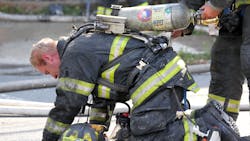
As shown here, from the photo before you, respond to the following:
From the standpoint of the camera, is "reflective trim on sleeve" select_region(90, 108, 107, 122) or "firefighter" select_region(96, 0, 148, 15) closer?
"firefighter" select_region(96, 0, 148, 15)

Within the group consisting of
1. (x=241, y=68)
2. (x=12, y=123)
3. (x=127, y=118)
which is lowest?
(x=12, y=123)

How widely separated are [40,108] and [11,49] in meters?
3.31

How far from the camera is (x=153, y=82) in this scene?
143 inches

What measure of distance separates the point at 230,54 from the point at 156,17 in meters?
1.06

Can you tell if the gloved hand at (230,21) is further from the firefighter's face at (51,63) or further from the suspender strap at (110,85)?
the firefighter's face at (51,63)

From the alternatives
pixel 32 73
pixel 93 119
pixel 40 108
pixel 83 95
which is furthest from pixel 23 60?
pixel 83 95

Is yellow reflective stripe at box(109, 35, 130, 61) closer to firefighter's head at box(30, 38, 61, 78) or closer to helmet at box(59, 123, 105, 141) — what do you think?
firefighter's head at box(30, 38, 61, 78)

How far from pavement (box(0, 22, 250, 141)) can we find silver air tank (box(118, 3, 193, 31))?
1377 mm

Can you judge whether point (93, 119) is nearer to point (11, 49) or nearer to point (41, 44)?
point (41, 44)

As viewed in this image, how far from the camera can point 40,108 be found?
4965mm

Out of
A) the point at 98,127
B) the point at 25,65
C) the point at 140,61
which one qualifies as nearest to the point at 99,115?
the point at 98,127

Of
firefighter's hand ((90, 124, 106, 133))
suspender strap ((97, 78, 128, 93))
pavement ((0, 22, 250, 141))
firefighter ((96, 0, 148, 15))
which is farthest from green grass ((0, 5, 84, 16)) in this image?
suspender strap ((97, 78, 128, 93))

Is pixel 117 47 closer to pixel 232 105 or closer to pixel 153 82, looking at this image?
pixel 153 82

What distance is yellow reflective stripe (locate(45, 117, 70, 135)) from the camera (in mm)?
3732
